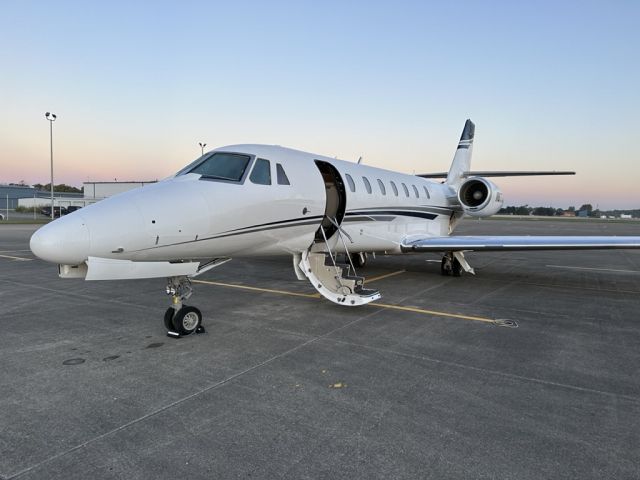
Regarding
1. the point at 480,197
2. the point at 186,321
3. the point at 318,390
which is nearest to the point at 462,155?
the point at 480,197

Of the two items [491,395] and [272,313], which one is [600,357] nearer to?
[491,395]

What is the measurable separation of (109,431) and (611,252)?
28205 millimetres

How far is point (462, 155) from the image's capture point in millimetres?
17625

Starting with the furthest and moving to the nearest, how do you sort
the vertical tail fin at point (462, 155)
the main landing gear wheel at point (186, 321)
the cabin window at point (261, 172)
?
the vertical tail fin at point (462, 155)
the cabin window at point (261, 172)
the main landing gear wheel at point (186, 321)

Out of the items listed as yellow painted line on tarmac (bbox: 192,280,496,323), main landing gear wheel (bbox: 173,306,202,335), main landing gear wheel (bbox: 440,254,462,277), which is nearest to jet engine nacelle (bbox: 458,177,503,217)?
main landing gear wheel (bbox: 440,254,462,277)

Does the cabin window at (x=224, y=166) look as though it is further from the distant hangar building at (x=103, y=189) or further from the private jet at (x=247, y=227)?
the distant hangar building at (x=103, y=189)

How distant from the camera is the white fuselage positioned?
187 inches

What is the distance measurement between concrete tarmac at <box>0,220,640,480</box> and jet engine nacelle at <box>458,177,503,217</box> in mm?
6325

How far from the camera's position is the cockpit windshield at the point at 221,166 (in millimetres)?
6234

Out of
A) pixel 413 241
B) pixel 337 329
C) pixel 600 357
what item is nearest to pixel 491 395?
pixel 600 357

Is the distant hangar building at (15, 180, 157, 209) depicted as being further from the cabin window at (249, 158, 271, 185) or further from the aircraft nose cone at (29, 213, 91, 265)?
the aircraft nose cone at (29, 213, 91, 265)

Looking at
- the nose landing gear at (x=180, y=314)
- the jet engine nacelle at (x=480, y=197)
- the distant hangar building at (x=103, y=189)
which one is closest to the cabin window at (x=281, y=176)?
the nose landing gear at (x=180, y=314)

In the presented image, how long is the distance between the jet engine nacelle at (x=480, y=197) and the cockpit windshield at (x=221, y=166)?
10.4 m

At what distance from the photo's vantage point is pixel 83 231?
466cm
